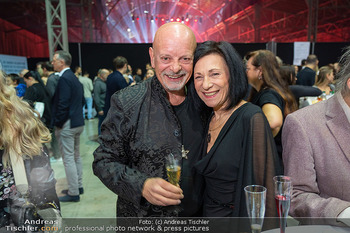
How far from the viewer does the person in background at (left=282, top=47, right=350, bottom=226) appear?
1312 mm

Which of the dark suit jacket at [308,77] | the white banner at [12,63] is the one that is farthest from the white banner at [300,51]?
the white banner at [12,63]

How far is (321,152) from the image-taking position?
1345mm

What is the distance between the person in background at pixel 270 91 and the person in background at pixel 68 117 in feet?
7.84

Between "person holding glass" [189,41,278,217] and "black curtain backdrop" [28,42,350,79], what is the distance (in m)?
8.13

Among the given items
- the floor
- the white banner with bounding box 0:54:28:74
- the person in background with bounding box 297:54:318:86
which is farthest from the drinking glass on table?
the white banner with bounding box 0:54:28:74

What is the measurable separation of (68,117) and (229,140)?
298cm

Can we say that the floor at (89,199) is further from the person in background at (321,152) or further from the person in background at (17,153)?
the person in background at (321,152)

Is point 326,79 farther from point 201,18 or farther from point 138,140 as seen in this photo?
point 201,18

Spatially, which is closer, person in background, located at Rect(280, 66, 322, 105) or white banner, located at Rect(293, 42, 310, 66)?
person in background, located at Rect(280, 66, 322, 105)

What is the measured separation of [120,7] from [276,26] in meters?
8.29

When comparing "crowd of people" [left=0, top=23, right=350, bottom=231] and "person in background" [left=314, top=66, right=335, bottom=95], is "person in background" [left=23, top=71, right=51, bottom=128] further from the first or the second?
"person in background" [left=314, top=66, right=335, bottom=95]

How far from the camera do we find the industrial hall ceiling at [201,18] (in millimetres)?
13719

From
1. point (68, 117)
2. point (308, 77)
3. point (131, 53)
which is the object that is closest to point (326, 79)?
point (308, 77)

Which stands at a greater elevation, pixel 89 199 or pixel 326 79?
pixel 326 79
